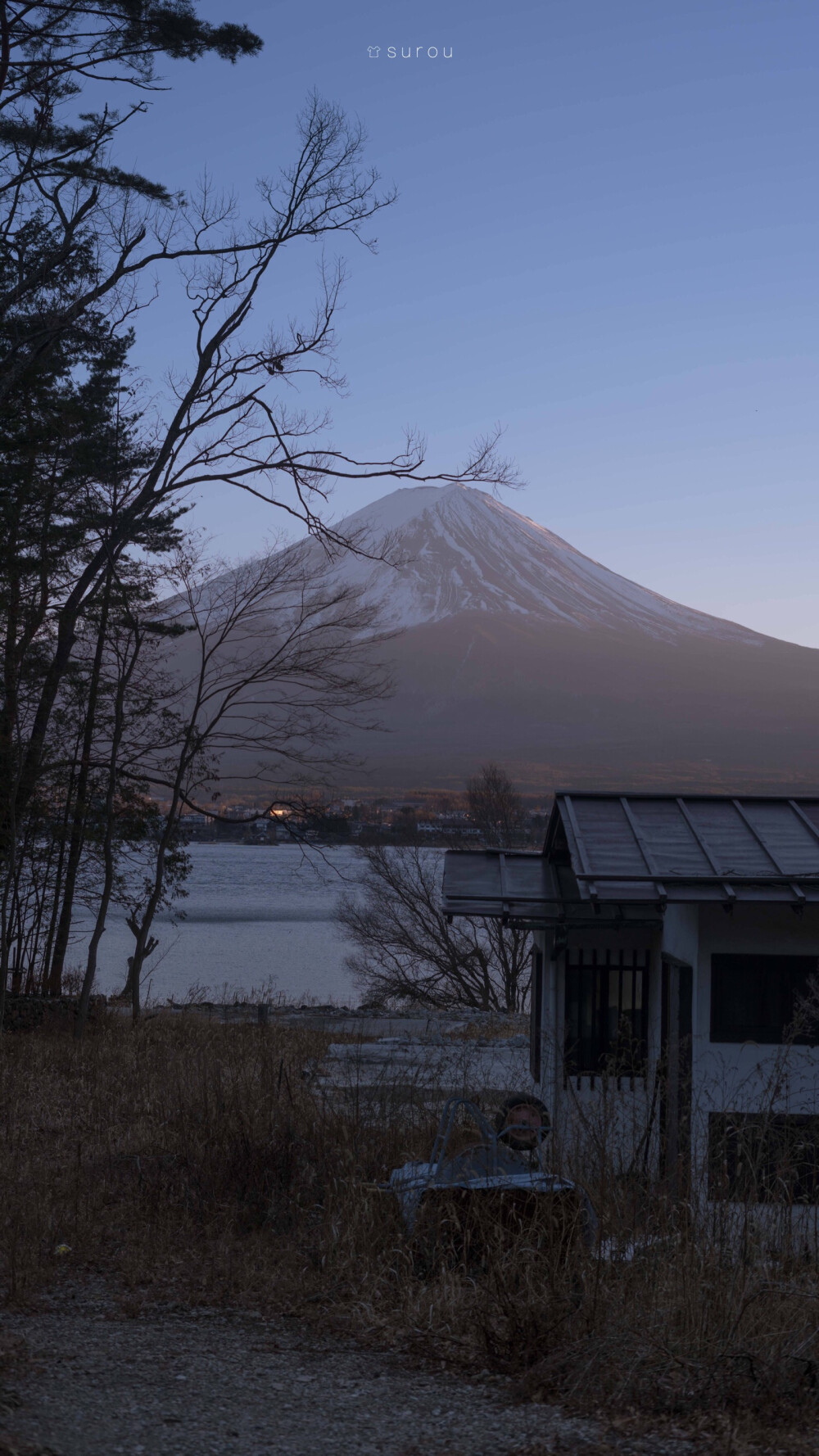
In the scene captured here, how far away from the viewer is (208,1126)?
7.07 metres

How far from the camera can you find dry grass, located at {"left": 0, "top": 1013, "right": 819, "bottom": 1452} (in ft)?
13.3

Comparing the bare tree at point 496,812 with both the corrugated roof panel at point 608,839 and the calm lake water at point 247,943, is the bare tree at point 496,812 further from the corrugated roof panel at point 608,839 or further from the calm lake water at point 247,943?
the corrugated roof panel at point 608,839

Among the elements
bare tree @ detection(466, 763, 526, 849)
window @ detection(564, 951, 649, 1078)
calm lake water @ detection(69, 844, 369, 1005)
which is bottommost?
calm lake water @ detection(69, 844, 369, 1005)

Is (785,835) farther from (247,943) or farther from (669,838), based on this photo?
(247,943)

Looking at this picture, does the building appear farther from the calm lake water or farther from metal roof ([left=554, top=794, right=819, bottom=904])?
the calm lake water

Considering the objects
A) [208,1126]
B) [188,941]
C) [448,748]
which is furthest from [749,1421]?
[448,748]

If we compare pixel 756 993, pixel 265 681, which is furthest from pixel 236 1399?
pixel 265 681

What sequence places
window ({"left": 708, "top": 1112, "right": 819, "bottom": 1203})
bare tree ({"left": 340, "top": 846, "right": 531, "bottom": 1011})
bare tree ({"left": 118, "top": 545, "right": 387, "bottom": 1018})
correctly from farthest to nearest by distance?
1. bare tree ({"left": 340, "top": 846, "right": 531, "bottom": 1011})
2. bare tree ({"left": 118, "top": 545, "right": 387, "bottom": 1018})
3. window ({"left": 708, "top": 1112, "right": 819, "bottom": 1203})

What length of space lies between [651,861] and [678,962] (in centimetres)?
76

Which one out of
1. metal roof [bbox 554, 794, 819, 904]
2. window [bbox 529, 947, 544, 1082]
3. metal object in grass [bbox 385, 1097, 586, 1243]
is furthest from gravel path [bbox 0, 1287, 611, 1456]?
window [bbox 529, 947, 544, 1082]

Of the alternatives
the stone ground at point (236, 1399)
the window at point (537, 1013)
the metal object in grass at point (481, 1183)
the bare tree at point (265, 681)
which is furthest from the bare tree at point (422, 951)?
the stone ground at point (236, 1399)

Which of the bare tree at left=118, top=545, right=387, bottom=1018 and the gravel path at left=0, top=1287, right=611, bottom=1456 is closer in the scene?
the gravel path at left=0, top=1287, right=611, bottom=1456

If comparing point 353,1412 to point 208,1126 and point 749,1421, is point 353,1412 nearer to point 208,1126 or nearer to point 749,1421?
point 749,1421

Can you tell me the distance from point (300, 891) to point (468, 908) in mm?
60141
